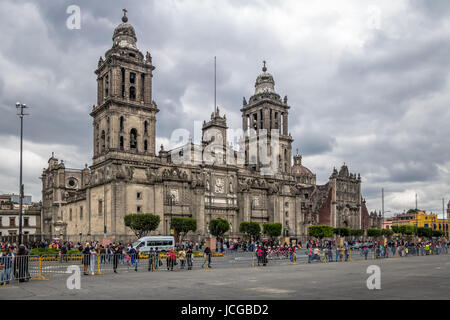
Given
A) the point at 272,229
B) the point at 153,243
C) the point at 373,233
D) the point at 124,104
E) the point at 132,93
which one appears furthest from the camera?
the point at 373,233

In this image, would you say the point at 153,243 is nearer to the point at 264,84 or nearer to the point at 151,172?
the point at 151,172

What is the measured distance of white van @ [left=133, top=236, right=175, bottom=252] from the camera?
44125 mm

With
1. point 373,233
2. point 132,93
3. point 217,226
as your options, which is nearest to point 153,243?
point 217,226

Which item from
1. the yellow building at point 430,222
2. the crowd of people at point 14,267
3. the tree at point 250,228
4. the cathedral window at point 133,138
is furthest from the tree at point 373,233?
the crowd of people at point 14,267

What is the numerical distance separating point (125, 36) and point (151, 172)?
20514mm

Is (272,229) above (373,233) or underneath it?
above

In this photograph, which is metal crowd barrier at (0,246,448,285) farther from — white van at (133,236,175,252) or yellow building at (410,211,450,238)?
yellow building at (410,211,450,238)

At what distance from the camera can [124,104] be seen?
62.8 metres

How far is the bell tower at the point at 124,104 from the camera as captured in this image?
62.1 metres

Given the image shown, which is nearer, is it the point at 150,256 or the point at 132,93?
the point at 150,256

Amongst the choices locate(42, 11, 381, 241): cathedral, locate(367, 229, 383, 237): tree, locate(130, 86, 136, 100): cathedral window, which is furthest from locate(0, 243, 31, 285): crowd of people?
locate(367, 229, 383, 237): tree

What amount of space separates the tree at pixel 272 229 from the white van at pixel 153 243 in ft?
90.2

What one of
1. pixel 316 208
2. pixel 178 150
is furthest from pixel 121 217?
pixel 316 208

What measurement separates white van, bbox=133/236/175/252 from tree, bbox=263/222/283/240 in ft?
90.2
